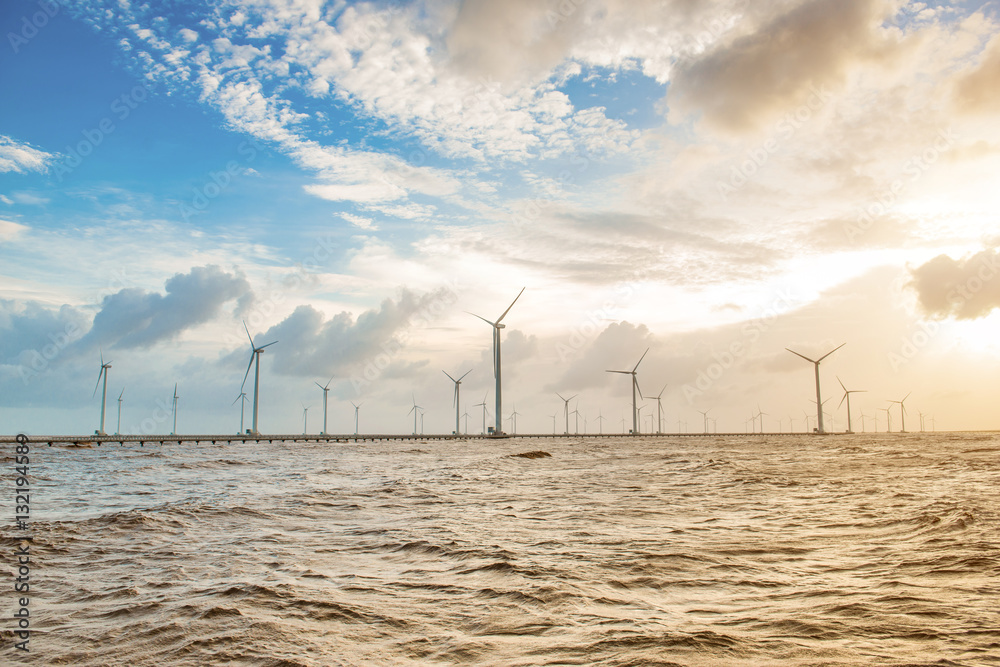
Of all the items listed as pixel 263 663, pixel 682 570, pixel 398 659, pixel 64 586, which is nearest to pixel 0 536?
pixel 64 586

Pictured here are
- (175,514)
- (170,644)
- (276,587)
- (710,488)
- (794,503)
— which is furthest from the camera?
(710,488)

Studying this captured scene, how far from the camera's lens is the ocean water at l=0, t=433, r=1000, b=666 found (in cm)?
815

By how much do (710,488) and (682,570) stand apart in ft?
65.2

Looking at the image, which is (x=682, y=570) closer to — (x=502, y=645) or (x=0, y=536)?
(x=502, y=645)

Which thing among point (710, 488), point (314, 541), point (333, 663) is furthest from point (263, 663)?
point (710, 488)

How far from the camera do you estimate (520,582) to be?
11.8 m

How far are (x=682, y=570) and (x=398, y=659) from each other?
697 centimetres

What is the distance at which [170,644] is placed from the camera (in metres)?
8.63

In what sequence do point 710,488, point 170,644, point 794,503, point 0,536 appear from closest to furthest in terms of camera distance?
point 170,644
point 0,536
point 794,503
point 710,488

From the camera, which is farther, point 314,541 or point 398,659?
point 314,541

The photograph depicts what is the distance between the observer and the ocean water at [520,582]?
8.15 meters

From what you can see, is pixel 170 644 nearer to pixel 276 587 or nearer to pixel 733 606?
pixel 276 587

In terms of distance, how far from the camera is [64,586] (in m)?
12.1

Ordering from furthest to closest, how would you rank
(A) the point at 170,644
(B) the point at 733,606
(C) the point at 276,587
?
(C) the point at 276,587, (B) the point at 733,606, (A) the point at 170,644
